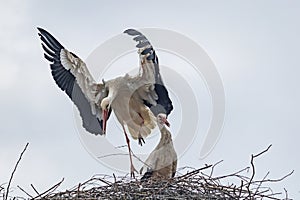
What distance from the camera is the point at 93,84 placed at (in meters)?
6.96

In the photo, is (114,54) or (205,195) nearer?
(205,195)

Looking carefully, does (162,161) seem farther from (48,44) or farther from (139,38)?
(48,44)

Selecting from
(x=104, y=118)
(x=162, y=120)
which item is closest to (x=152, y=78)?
(x=162, y=120)

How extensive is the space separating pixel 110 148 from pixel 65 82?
3.06 ft

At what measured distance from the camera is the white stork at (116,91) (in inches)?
254

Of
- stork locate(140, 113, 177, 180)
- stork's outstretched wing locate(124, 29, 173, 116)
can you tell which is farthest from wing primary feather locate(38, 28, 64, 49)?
stork locate(140, 113, 177, 180)

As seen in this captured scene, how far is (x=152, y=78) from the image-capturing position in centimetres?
646

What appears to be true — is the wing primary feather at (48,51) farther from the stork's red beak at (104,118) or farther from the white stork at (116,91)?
the stork's red beak at (104,118)

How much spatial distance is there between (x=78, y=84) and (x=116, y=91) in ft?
1.77

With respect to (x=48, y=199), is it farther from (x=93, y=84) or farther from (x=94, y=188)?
(x=93, y=84)

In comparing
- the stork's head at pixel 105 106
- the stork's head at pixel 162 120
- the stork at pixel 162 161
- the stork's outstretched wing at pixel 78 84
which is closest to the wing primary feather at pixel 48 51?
the stork's outstretched wing at pixel 78 84

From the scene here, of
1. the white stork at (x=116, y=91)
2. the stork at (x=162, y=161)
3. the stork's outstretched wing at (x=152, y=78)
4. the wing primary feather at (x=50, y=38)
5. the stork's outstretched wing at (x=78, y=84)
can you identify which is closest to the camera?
the stork at (x=162, y=161)

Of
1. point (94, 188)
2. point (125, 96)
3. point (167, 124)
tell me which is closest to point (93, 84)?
point (125, 96)

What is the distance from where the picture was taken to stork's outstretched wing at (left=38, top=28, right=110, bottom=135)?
700 cm
